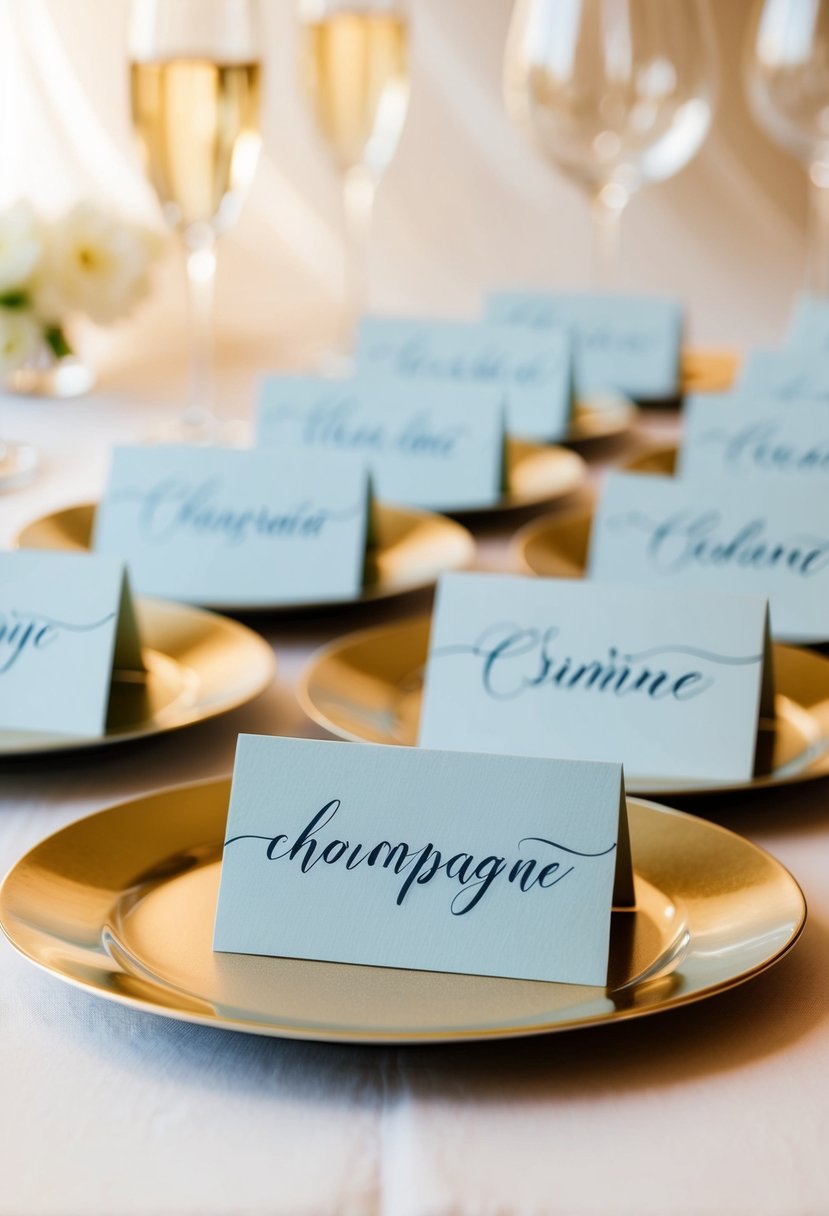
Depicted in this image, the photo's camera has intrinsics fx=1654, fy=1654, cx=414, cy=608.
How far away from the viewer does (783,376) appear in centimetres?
108

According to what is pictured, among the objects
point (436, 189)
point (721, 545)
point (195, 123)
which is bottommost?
point (436, 189)

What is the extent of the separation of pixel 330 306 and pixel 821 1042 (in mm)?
1616

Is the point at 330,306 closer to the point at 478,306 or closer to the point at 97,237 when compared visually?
the point at 478,306

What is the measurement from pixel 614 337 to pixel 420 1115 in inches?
39.9

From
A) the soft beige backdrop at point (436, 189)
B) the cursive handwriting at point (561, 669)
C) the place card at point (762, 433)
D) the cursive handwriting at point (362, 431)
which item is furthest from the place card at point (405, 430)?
the soft beige backdrop at point (436, 189)

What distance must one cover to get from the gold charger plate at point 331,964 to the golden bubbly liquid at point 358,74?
915 millimetres

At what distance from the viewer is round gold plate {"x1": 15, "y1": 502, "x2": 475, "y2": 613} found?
77 centimetres

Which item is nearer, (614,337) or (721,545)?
(721,545)

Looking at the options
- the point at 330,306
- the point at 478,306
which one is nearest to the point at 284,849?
the point at 330,306

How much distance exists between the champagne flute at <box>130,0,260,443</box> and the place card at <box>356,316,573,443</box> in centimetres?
14

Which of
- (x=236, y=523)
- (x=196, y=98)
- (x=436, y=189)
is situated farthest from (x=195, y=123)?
(x=436, y=189)

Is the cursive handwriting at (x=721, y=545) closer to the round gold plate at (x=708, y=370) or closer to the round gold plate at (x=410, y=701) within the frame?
the round gold plate at (x=410, y=701)

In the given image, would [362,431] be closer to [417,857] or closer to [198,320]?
[198,320]

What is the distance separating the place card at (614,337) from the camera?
1.32 m
